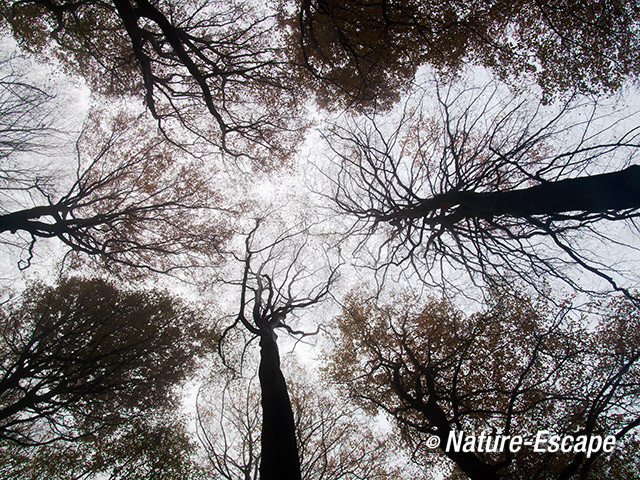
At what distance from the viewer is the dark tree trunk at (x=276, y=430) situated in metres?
3.48

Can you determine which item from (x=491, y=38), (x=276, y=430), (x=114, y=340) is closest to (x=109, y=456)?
(x=114, y=340)

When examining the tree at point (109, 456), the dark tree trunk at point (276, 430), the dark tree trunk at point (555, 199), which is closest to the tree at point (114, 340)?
the tree at point (109, 456)

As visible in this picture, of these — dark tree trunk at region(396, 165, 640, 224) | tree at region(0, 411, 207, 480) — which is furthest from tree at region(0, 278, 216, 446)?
dark tree trunk at region(396, 165, 640, 224)

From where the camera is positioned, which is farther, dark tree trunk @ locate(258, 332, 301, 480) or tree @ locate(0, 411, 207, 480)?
tree @ locate(0, 411, 207, 480)

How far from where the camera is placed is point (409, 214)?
16.3 ft

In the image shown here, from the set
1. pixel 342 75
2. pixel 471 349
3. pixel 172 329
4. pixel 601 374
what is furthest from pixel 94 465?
pixel 601 374

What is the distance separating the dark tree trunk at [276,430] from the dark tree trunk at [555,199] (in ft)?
13.9

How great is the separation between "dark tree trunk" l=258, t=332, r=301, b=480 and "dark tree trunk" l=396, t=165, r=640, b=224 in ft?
13.9

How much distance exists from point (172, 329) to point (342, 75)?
952 centimetres

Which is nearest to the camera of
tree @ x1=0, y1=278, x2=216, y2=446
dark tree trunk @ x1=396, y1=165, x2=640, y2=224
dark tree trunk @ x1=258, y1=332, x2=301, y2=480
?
dark tree trunk @ x1=396, y1=165, x2=640, y2=224

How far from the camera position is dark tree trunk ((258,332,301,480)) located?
11.4 feet

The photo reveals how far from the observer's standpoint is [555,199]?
3.57m

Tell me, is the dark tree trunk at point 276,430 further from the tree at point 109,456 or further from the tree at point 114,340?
the tree at point 109,456

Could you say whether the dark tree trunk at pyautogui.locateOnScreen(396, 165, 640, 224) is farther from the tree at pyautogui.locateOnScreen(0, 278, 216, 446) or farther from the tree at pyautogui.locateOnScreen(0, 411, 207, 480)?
the tree at pyautogui.locateOnScreen(0, 411, 207, 480)
